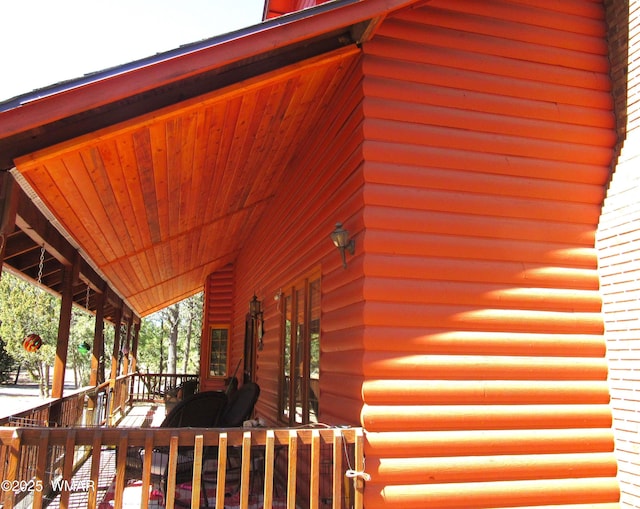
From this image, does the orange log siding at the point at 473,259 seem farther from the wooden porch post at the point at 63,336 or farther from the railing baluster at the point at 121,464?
the wooden porch post at the point at 63,336

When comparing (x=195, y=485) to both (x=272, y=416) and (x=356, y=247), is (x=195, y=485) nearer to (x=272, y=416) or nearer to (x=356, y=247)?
(x=356, y=247)

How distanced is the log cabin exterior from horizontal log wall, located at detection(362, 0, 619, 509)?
1cm

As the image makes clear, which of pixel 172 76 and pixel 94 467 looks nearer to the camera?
pixel 94 467

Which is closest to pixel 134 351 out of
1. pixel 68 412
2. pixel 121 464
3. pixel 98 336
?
pixel 98 336

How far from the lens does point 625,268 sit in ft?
12.3

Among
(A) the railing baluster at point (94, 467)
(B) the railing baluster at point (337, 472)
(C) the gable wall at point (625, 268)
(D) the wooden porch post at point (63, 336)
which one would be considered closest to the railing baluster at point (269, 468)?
(B) the railing baluster at point (337, 472)

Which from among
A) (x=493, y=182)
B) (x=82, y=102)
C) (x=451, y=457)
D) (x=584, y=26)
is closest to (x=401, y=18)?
(x=493, y=182)

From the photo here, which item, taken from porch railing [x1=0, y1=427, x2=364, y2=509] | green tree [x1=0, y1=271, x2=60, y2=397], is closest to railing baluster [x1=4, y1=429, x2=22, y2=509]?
porch railing [x1=0, y1=427, x2=364, y2=509]

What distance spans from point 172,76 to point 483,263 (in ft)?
7.96

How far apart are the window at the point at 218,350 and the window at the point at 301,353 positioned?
26.8ft

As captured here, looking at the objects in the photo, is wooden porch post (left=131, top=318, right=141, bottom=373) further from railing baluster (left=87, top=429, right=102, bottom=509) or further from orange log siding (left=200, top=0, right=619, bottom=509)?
railing baluster (left=87, top=429, right=102, bottom=509)

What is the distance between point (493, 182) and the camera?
153 inches

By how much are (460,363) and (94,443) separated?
2307 mm

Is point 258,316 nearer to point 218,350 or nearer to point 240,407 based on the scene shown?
point 240,407
